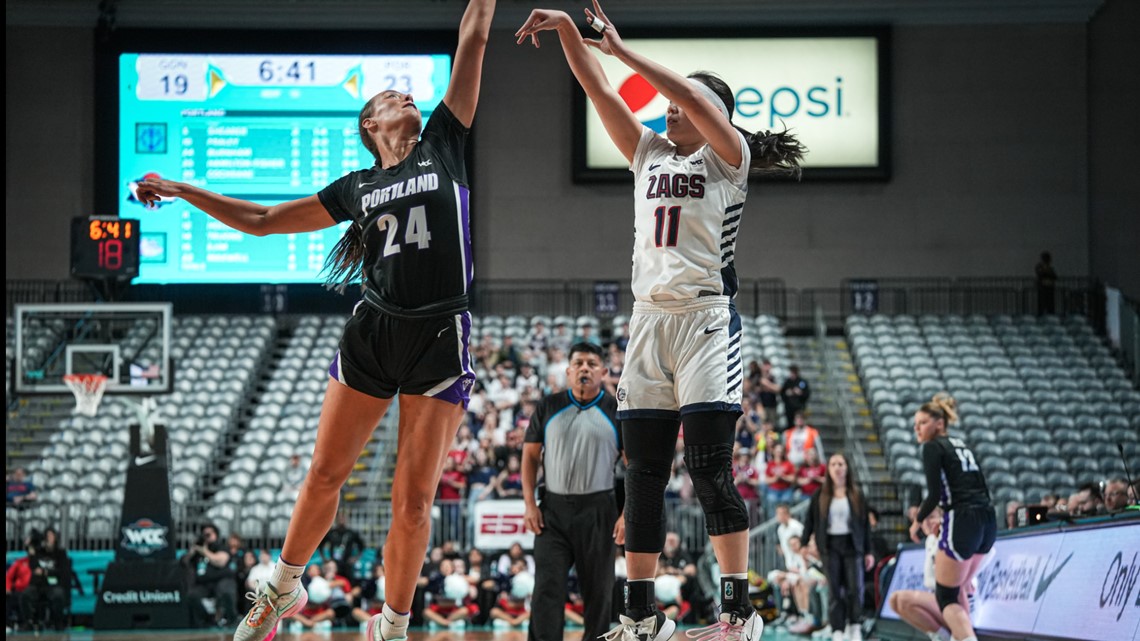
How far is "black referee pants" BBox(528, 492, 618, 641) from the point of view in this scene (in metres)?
6.91

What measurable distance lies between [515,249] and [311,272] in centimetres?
402

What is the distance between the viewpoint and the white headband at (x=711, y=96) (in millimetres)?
4664

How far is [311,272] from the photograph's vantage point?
21.3 m

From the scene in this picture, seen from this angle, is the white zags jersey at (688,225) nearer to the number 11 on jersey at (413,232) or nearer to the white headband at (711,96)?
the white headband at (711,96)

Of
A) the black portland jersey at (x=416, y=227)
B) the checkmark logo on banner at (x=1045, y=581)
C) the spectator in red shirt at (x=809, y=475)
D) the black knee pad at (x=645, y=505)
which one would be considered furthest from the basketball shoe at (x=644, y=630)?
the spectator in red shirt at (x=809, y=475)

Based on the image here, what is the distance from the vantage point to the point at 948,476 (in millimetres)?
7863

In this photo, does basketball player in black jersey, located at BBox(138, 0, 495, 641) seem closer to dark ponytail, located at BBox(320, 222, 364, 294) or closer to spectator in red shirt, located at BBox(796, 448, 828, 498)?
dark ponytail, located at BBox(320, 222, 364, 294)

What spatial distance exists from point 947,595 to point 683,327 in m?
4.18

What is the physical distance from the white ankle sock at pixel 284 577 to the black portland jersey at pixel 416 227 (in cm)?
101

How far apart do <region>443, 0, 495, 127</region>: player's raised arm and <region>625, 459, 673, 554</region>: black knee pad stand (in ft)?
4.81

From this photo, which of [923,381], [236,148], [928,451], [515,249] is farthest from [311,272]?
[928,451]

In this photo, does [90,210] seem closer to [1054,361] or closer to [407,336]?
[1054,361]

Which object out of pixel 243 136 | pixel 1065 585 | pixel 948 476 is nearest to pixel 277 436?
pixel 243 136

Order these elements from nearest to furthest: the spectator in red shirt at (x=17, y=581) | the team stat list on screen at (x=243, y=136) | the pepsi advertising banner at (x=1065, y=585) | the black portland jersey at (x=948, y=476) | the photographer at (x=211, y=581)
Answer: the pepsi advertising banner at (x=1065, y=585)
the black portland jersey at (x=948, y=476)
the photographer at (x=211, y=581)
the spectator in red shirt at (x=17, y=581)
the team stat list on screen at (x=243, y=136)
